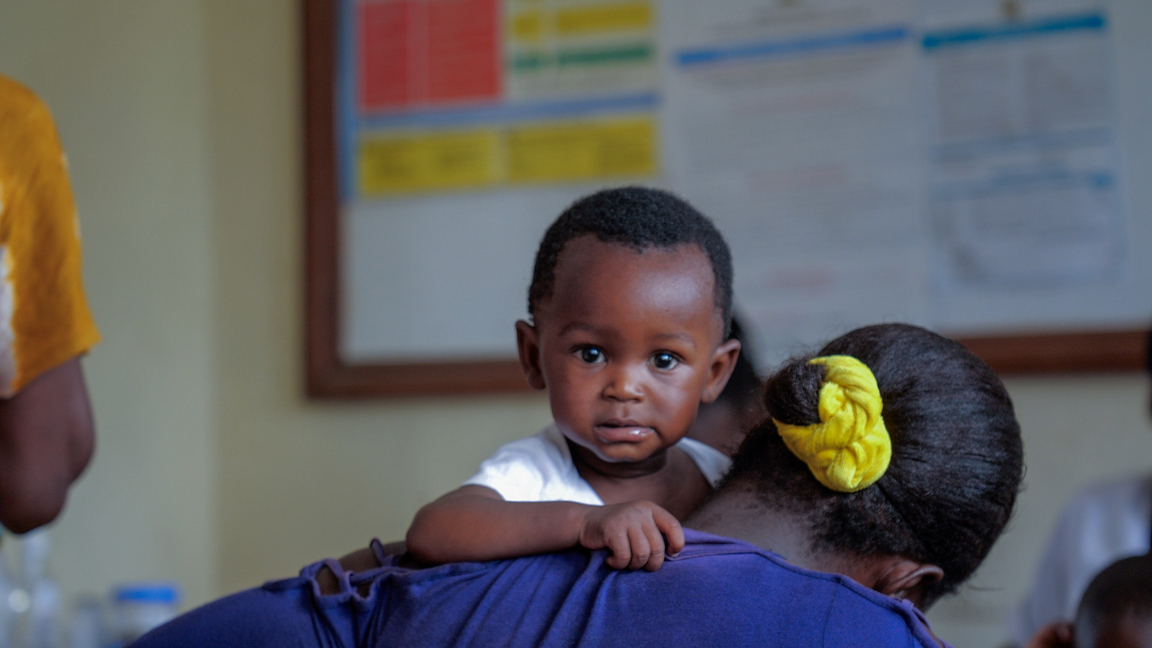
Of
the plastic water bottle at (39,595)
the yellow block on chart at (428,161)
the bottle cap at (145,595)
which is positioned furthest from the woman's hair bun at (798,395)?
the yellow block on chart at (428,161)

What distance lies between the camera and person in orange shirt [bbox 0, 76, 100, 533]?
1.05 meters

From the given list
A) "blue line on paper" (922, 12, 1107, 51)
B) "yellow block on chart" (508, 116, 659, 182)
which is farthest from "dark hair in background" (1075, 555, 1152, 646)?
"yellow block on chart" (508, 116, 659, 182)

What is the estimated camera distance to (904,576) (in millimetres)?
821

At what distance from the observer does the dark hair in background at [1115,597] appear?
1019 millimetres

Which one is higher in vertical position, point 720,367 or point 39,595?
point 720,367

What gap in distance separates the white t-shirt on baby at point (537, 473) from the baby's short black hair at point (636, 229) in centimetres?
13

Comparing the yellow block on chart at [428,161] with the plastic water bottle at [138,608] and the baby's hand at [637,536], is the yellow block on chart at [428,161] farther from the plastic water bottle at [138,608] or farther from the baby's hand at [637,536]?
the baby's hand at [637,536]

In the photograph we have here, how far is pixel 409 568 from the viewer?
84cm

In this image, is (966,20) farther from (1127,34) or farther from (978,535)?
(978,535)

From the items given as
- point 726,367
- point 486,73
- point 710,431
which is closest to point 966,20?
point 486,73

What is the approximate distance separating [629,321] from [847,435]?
23 centimetres

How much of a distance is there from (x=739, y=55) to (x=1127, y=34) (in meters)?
0.72

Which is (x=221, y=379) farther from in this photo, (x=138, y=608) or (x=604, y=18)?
(x=604, y=18)

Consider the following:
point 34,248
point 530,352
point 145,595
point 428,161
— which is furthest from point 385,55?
point 530,352
